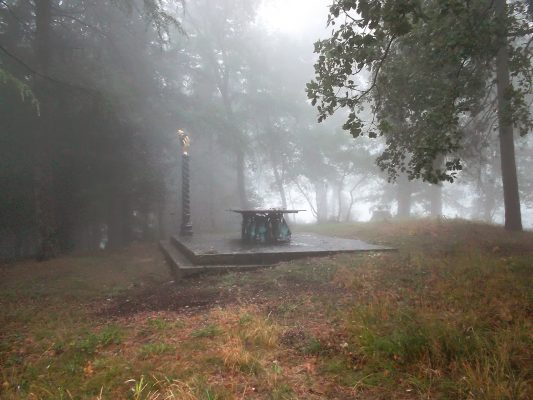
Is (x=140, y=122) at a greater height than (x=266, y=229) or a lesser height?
greater

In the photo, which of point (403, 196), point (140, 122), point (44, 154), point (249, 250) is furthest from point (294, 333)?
point (403, 196)

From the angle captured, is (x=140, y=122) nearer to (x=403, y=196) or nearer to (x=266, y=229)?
(x=266, y=229)

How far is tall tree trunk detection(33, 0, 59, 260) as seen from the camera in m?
11.4

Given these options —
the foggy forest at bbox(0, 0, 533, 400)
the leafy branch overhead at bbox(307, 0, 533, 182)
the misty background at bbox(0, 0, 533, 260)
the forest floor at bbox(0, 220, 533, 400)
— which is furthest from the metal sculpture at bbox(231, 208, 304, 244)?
the misty background at bbox(0, 0, 533, 260)

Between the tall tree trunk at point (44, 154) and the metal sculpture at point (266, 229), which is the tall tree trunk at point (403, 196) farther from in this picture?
the tall tree trunk at point (44, 154)

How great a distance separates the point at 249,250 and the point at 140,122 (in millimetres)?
9361

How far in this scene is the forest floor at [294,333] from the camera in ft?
10.4

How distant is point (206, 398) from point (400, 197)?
23.3m

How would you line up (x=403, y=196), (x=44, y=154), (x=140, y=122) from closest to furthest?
(x=44, y=154), (x=140, y=122), (x=403, y=196)

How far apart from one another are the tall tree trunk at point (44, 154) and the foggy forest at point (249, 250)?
0.06 meters

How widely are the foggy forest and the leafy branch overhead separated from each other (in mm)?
51

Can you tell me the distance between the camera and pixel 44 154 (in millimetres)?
11578

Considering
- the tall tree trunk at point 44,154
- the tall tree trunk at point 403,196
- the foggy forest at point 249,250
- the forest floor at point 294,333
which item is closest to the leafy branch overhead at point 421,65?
the foggy forest at point 249,250

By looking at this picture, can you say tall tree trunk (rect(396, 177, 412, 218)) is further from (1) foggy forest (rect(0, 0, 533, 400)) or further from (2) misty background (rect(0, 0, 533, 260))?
→ (1) foggy forest (rect(0, 0, 533, 400))
